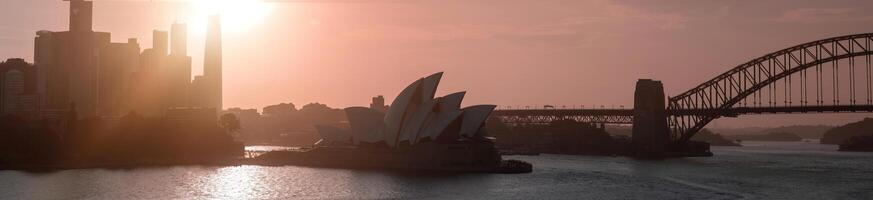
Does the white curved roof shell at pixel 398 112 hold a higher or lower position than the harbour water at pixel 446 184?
higher

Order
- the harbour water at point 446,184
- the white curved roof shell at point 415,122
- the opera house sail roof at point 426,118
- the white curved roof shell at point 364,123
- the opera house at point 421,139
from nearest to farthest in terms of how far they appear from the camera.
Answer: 1. the harbour water at point 446,184
2. the opera house at point 421,139
3. the opera house sail roof at point 426,118
4. the white curved roof shell at point 415,122
5. the white curved roof shell at point 364,123

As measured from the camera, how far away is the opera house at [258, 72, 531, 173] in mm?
92188

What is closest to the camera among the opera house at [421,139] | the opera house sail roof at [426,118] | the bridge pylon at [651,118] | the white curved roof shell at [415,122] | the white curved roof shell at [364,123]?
the opera house at [421,139]

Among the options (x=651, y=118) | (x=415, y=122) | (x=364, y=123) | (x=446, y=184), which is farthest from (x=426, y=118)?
(x=651, y=118)

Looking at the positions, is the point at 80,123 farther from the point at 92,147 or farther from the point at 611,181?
the point at 611,181

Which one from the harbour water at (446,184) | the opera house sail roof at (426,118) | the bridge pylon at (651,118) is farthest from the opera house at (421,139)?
the bridge pylon at (651,118)

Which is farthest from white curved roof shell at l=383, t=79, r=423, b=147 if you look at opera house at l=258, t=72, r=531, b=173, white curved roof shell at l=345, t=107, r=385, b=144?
white curved roof shell at l=345, t=107, r=385, b=144

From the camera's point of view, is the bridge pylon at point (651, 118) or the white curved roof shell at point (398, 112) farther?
the bridge pylon at point (651, 118)

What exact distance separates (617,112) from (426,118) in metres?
65.9

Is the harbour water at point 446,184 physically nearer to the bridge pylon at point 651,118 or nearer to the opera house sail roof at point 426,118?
the opera house sail roof at point 426,118

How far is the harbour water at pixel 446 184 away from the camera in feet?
217

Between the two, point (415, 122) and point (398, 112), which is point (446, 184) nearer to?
point (415, 122)

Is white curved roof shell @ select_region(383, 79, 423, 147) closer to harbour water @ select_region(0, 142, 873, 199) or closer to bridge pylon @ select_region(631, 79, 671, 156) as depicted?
harbour water @ select_region(0, 142, 873, 199)

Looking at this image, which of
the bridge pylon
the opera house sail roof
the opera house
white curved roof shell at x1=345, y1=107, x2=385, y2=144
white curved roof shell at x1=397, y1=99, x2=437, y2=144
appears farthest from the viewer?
the bridge pylon
